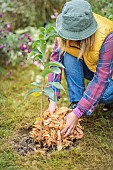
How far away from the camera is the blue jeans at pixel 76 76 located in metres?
2.39

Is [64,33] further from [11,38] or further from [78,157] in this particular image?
[11,38]

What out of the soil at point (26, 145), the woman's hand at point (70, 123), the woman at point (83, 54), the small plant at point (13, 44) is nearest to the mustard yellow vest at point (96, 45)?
the woman at point (83, 54)

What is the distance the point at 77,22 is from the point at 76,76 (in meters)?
0.51

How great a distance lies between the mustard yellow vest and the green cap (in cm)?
9

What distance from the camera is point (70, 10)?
6.67ft

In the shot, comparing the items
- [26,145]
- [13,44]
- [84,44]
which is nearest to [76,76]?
[84,44]

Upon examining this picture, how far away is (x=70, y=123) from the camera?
2.21 meters

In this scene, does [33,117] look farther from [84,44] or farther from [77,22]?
[77,22]

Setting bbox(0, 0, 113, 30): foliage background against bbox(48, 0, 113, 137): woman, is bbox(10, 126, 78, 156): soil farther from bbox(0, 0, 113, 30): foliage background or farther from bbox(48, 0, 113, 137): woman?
bbox(0, 0, 113, 30): foliage background

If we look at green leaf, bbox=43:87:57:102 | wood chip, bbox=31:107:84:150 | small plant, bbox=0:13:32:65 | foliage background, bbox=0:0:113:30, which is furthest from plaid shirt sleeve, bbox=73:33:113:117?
foliage background, bbox=0:0:113:30

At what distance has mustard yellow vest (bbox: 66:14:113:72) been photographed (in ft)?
7.08

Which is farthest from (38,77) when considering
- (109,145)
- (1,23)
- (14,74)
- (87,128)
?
(109,145)

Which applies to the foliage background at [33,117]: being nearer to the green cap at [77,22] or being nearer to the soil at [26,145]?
the soil at [26,145]

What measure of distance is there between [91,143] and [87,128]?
188mm
